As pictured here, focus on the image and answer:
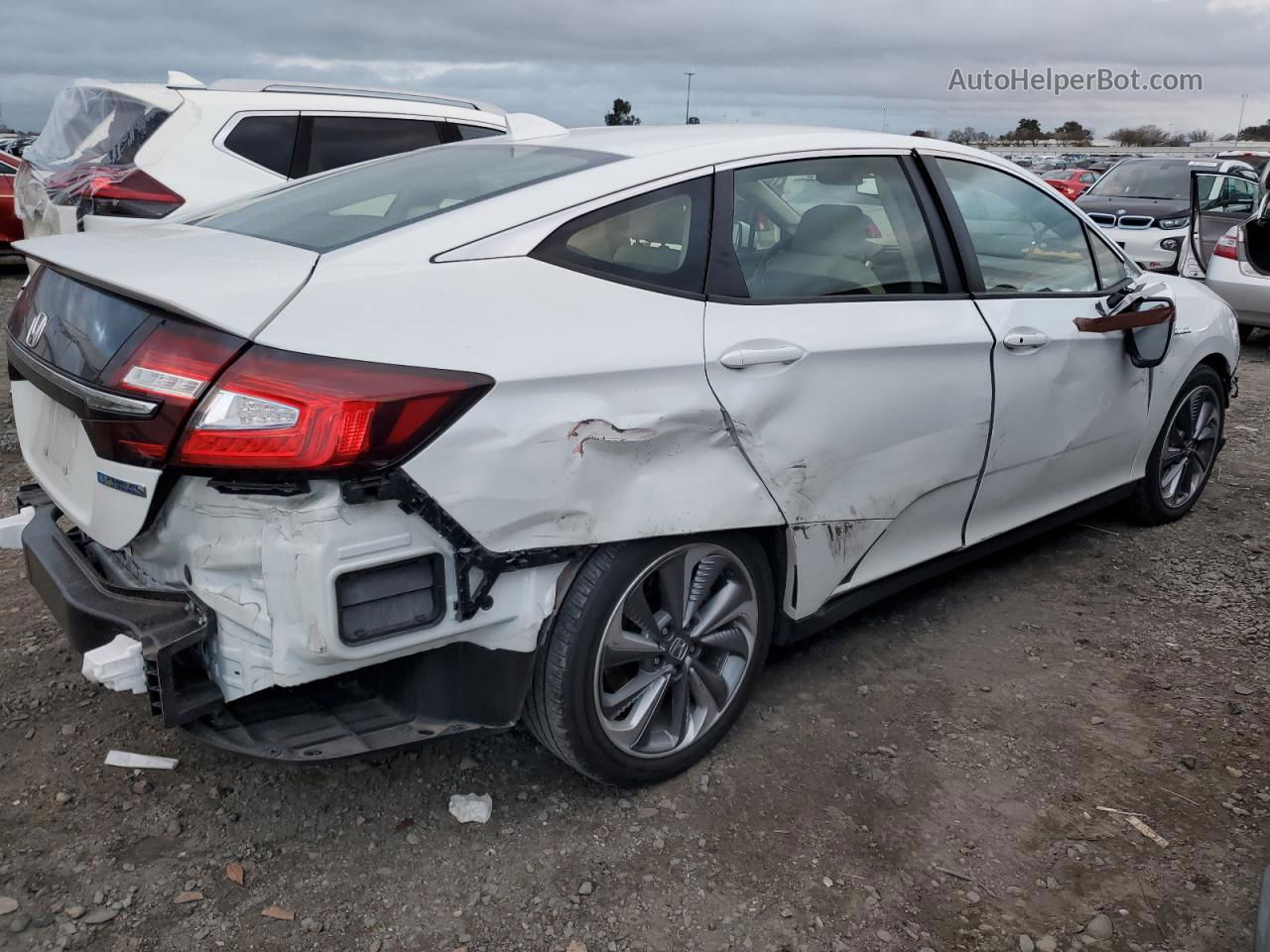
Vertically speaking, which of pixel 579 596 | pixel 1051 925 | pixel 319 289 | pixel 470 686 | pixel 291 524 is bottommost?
pixel 1051 925

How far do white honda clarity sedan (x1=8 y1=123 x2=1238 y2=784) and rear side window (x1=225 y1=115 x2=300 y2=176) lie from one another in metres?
3.32

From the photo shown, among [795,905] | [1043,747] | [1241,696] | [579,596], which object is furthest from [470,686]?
[1241,696]

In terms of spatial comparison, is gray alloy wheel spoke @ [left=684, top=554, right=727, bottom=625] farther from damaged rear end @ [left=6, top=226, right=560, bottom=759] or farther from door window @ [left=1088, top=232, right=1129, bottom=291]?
door window @ [left=1088, top=232, right=1129, bottom=291]

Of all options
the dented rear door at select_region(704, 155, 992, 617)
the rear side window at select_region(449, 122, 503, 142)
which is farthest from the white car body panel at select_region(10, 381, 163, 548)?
the rear side window at select_region(449, 122, 503, 142)

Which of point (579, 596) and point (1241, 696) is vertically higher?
point (579, 596)

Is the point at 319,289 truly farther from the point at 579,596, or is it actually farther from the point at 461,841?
the point at 461,841

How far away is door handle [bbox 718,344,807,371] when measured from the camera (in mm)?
2508

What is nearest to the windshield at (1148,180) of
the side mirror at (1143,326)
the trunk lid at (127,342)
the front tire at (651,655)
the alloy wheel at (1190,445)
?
the alloy wheel at (1190,445)

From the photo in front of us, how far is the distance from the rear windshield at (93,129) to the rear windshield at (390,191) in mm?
3354

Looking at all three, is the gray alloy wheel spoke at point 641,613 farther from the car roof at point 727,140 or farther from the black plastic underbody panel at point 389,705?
the car roof at point 727,140

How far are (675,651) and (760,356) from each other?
2.52 ft

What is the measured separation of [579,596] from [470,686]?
0.31 m

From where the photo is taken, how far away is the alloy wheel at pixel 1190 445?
4.57 m

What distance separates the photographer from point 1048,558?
4.43 metres
